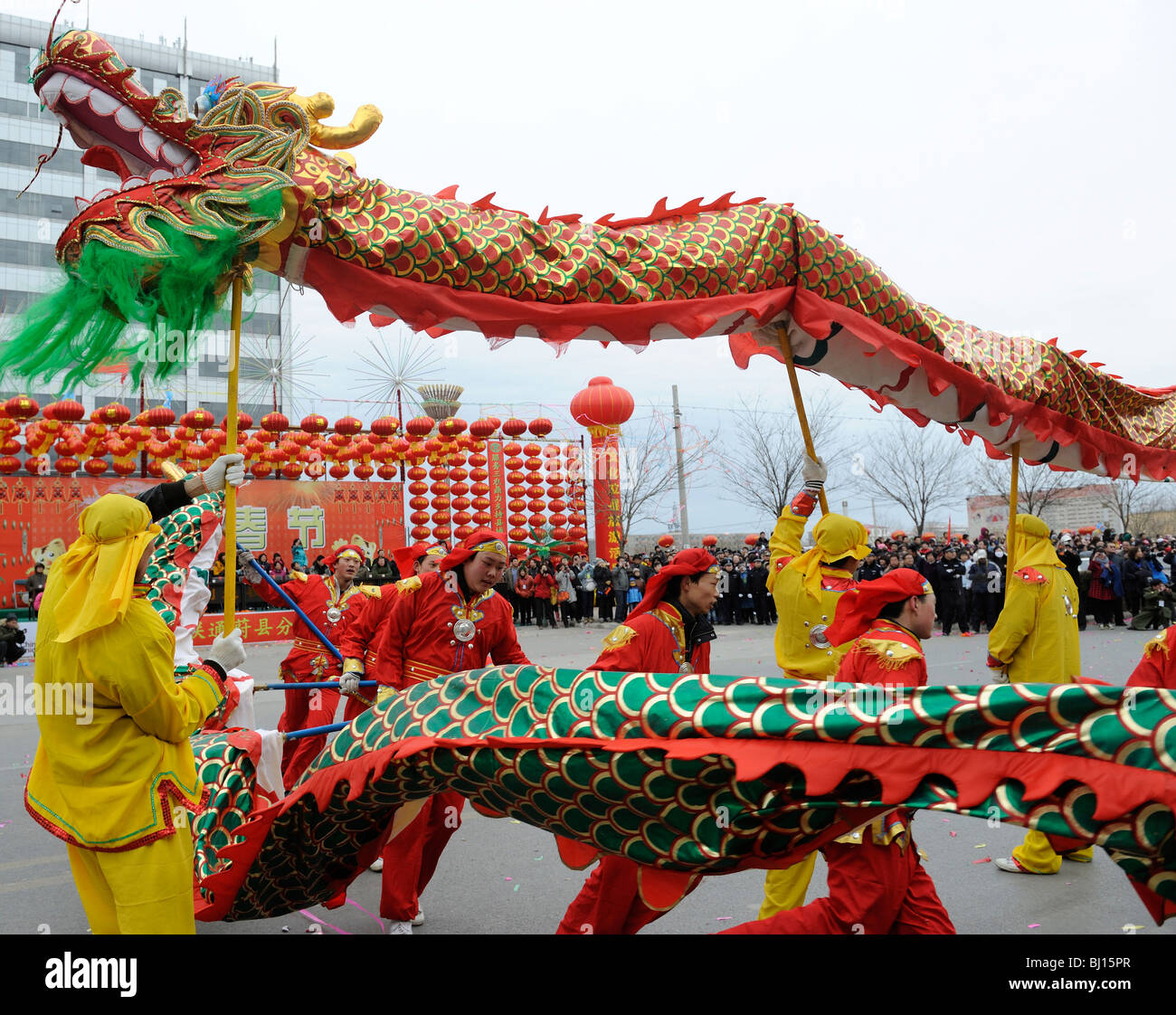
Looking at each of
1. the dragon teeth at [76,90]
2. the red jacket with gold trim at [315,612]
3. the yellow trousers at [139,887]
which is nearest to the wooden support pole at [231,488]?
the dragon teeth at [76,90]

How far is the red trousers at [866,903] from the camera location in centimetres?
271

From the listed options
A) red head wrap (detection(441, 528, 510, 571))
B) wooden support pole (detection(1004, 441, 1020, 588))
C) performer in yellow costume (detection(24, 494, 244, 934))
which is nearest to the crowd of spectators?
wooden support pole (detection(1004, 441, 1020, 588))

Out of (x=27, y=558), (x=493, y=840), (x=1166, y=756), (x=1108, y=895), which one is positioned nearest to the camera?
(x=1166, y=756)

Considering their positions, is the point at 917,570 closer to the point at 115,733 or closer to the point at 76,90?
the point at 76,90

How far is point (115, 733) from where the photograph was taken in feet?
8.73

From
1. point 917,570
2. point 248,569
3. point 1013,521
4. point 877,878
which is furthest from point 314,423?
point 877,878

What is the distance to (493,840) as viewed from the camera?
536 cm

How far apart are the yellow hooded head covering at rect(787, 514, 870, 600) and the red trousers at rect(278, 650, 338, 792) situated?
2746 millimetres

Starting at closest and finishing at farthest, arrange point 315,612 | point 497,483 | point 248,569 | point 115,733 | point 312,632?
point 115,733 → point 248,569 → point 312,632 → point 315,612 → point 497,483

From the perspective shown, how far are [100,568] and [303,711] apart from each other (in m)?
3.67

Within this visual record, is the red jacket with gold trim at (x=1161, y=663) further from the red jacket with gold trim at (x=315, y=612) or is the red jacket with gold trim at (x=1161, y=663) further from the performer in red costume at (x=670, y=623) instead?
the red jacket with gold trim at (x=315, y=612)

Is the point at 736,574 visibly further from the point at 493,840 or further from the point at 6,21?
the point at 6,21
